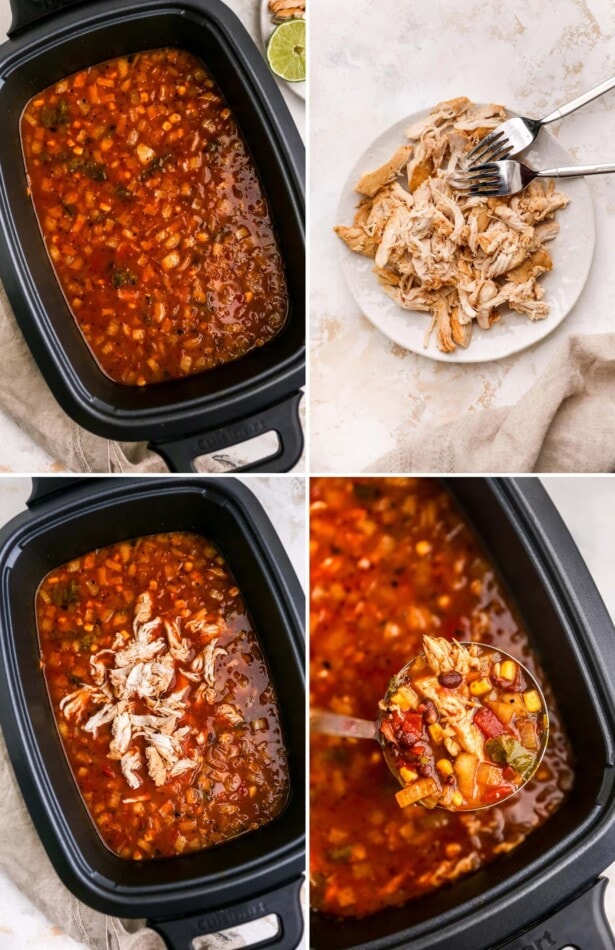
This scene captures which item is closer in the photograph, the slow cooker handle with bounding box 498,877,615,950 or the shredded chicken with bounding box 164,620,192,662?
the slow cooker handle with bounding box 498,877,615,950

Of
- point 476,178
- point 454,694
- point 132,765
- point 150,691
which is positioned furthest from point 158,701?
point 476,178

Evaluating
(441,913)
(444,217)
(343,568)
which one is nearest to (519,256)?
(444,217)

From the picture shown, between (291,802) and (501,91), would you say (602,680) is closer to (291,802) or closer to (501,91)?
(291,802)

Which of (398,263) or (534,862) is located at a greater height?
(398,263)

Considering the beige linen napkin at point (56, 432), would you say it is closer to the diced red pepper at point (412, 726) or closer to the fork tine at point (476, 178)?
the diced red pepper at point (412, 726)

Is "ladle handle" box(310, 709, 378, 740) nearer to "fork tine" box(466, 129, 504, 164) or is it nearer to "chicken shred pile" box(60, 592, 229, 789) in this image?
"chicken shred pile" box(60, 592, 229, 789)

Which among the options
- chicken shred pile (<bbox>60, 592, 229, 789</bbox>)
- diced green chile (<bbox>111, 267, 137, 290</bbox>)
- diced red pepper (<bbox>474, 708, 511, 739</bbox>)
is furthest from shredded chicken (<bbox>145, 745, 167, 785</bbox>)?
diced green chile (<bbox>111, 267, 137, 290</bbox>)

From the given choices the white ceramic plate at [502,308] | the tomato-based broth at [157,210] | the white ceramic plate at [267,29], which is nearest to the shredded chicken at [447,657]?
the white ceramic plate at [502,308]
